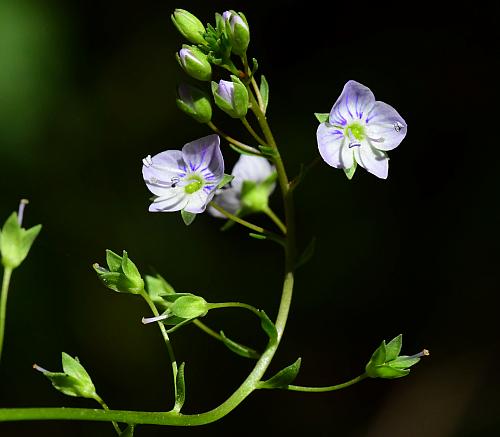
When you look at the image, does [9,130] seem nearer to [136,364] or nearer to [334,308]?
[136,364]

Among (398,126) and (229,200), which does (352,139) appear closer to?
(398,126)

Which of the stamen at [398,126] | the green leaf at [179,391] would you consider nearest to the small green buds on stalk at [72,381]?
the green leaf at [179,391]

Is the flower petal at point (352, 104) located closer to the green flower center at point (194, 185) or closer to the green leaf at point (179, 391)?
the green flower center at point (194, 185)

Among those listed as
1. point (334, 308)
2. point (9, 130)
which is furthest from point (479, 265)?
point (9, 130)

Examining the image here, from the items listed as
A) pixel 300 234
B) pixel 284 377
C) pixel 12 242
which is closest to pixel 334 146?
Answer: pixel 284 377

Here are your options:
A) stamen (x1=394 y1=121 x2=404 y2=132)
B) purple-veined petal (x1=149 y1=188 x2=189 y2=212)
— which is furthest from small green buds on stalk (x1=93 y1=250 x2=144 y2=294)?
stamen (x1=394 y1=121 x2=404 y2=132)

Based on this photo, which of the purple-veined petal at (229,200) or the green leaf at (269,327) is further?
the purple-veined petal at (229,200)
